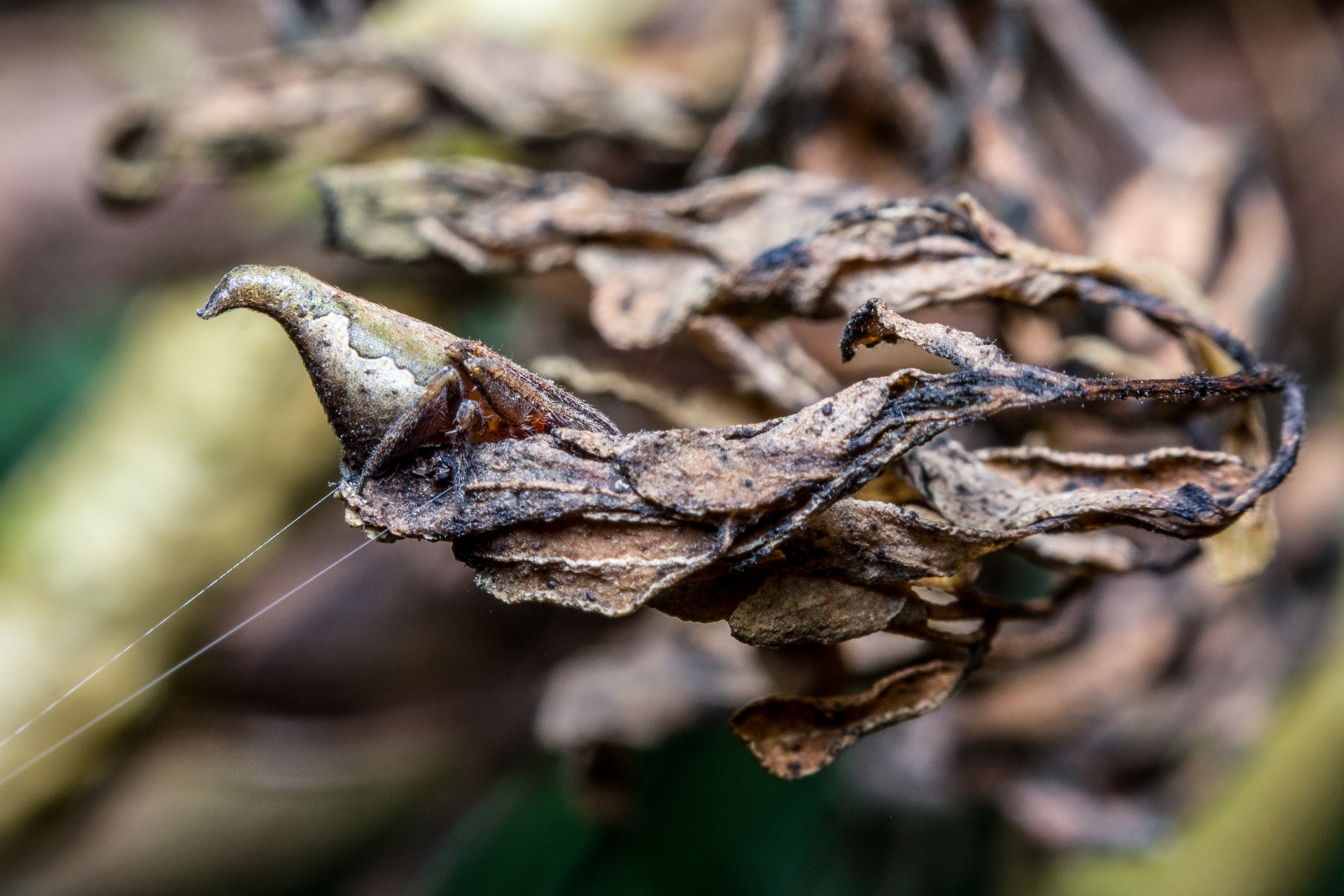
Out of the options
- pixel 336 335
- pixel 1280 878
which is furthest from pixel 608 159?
pixel 1280 878

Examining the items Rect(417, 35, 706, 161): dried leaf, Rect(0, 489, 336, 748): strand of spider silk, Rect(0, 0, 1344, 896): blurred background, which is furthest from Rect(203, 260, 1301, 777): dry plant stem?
Rect(0, 489, 336, 748): strand of spider silk

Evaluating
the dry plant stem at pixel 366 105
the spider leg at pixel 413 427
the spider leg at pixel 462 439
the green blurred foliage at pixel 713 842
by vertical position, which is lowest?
the green blurred foliage at pixel 713 842

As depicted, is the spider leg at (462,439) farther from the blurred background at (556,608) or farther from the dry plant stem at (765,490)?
the blurred background at (556,608)

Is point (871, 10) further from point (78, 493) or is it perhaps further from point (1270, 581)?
point (78, 493)

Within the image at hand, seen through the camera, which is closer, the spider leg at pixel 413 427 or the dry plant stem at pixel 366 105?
the spider leg at pixel 413 427

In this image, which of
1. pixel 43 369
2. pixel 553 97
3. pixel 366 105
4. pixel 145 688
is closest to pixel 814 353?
pixel 553 97

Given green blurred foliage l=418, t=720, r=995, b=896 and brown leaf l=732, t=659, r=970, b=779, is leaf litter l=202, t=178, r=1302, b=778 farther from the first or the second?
green blurred foliage l=418, t=720, r=995, b=896

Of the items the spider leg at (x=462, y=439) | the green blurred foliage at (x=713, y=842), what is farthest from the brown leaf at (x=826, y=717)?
the green blurred foliage at (x=713, y=842)
